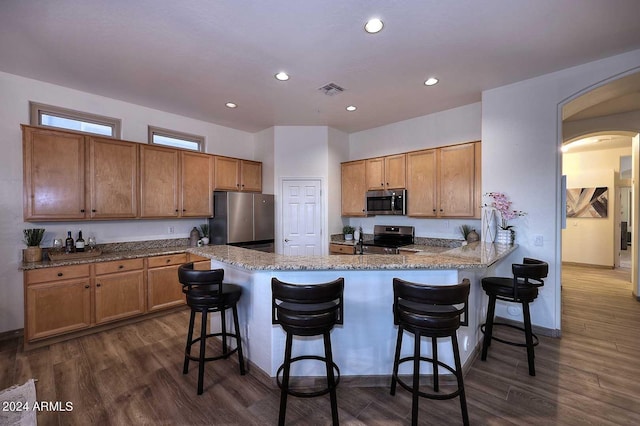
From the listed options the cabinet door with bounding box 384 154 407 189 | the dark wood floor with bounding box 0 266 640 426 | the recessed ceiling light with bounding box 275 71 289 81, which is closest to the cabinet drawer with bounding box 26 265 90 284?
the dark wood floor with bounding box 0 266 640 426

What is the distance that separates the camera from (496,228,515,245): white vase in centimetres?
329

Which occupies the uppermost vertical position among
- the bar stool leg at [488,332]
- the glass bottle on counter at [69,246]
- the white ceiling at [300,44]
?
the white ceiling at [300,44]

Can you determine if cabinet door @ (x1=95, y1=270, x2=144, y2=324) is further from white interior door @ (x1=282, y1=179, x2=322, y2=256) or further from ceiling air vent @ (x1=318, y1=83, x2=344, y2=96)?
ceiling air vent @ (x1=318, y1=83, x2=344, y2=96)

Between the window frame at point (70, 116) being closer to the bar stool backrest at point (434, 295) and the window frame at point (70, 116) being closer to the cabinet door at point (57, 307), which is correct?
the cabinet door at point (57, 307)

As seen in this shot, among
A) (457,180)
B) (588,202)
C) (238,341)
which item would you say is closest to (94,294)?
(238,341)

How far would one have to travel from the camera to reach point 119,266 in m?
3.45

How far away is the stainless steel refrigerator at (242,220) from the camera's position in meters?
4.37

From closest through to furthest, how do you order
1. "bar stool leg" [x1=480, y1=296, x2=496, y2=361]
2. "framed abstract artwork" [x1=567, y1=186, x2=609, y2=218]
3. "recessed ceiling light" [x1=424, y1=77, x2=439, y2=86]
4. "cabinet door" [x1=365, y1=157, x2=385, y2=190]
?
"bar stool leg" [x1=480, y1=296, x2=496, y2=361], "recessed ceiling light" [x1=424, y1=77, x2=439, y2=86], "cabinet door" [x1=365, y1=157, x2=385, y2=190], "framed abstract artwork" [x1=567, y1=186, x2=609, y2=218]

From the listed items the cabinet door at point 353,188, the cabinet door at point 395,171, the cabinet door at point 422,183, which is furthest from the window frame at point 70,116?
the cabinet door at point 422,183

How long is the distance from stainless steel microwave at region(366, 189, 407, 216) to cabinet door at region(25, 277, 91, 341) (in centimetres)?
423

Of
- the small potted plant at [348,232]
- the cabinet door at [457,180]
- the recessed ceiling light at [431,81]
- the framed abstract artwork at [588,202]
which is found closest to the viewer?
the recessed ceiling light at [431,81]

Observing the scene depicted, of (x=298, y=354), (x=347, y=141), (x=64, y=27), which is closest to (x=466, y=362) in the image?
(x=298, y=354)

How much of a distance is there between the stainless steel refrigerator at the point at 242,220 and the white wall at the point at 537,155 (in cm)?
357

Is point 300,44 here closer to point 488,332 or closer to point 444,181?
point 444,181
